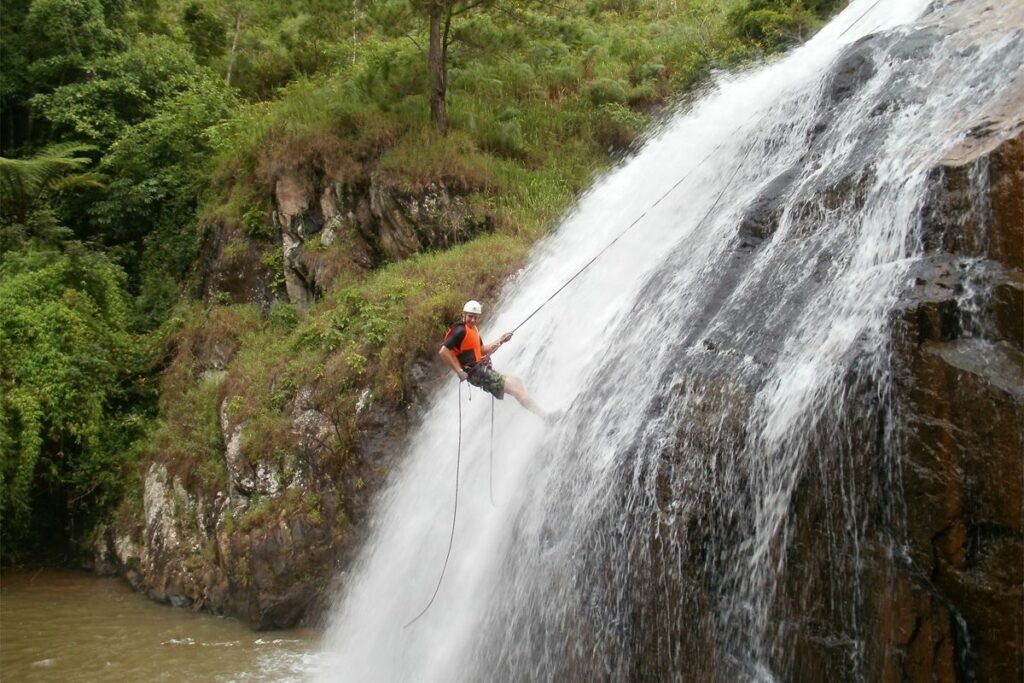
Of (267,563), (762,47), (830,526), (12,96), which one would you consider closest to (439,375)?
(267,563)

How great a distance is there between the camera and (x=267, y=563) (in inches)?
403

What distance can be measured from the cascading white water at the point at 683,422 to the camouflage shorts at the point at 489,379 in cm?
48

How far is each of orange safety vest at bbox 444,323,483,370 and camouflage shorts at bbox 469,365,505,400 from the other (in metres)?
0.09

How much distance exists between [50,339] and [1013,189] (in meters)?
12.4

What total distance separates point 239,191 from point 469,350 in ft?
28.7

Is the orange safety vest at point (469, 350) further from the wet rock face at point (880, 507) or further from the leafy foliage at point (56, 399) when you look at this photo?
the leafy foliage at point (56, 399)

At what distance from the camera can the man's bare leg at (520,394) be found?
8.00 metres

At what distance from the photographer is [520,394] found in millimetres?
8203

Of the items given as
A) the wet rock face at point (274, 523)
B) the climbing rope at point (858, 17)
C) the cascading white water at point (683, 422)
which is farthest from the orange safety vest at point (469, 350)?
the climbing rope at point (858, 17)

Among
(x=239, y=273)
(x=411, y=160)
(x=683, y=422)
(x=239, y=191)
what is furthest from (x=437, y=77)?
(x=683, y=422)

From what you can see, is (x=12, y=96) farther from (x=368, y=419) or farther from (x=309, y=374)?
(x=368, y=419)

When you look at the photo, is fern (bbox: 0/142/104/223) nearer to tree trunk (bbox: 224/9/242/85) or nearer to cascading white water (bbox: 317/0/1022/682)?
tree trunk (bbox: 224/9/242/85)

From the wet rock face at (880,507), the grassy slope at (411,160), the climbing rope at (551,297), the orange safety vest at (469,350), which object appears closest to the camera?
the wet rock face at (880,507)

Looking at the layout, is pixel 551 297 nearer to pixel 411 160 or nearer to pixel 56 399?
pixel 411 160
